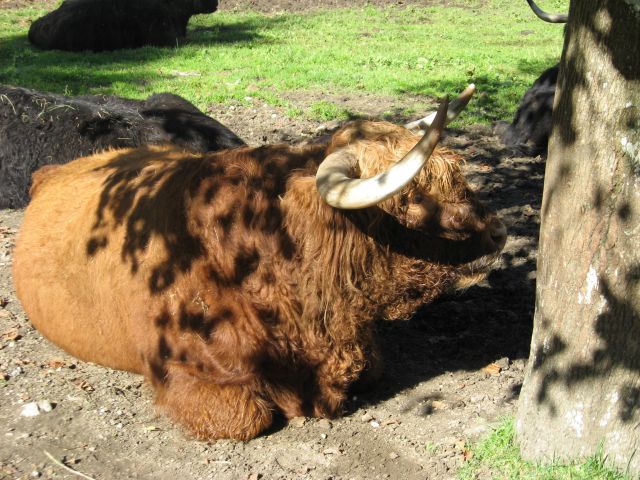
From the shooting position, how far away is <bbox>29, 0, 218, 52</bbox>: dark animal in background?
1548cm

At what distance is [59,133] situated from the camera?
316 inches

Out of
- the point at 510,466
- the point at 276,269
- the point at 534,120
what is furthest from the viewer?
the point at 534,120

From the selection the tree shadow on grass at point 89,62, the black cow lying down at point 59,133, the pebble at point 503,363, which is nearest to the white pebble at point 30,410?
the pebble at point 503,363

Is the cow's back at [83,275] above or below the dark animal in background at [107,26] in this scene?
below

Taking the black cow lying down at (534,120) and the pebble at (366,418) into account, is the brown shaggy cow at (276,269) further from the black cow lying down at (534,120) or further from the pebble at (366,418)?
the black cow lying down at (534,120)

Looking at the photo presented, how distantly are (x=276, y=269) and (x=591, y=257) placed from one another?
162 cm

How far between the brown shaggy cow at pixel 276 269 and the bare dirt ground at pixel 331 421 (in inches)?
7.6

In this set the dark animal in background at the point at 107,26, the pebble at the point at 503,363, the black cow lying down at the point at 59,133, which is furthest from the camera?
the dark animal in background at the point at 107,26

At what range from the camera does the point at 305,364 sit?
4.62m

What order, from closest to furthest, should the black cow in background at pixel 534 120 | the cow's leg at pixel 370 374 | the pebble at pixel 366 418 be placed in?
1. the pebble at pixel 366 418
2. the cow's leg at pixel 370 374
3. the black cow in background at pixel 534 120

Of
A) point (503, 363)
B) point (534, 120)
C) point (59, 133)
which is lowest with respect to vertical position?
point (503, 363)

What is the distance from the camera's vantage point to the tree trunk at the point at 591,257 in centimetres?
346

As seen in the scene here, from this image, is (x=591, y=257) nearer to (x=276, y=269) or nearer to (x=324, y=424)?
(x=276, y=269)

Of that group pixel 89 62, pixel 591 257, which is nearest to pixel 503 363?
pixel 591 257
